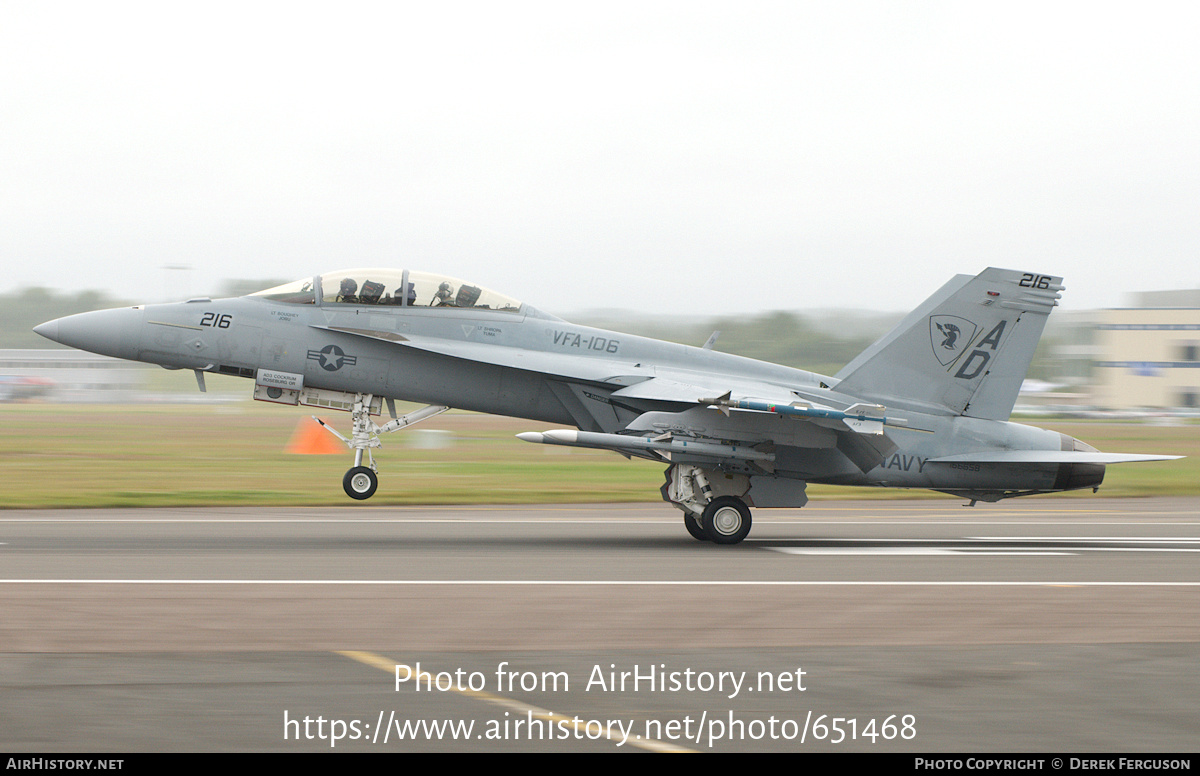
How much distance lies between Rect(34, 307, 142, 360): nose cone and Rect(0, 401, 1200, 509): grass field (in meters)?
5.65

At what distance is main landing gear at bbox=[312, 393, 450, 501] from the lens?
14.5 meters

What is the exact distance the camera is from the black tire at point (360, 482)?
14.4 m

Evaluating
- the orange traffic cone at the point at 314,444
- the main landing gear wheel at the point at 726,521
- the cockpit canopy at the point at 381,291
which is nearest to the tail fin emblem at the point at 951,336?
the main landing gear wheel at the point at 726,521

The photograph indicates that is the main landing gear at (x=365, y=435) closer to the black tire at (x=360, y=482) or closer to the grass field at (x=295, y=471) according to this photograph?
the black tire at (x=360, y=482)

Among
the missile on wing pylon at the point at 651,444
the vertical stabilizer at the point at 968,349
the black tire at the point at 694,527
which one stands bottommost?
the black tire at the point at 694,527

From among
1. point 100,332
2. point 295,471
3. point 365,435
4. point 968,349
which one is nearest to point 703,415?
point 968,349

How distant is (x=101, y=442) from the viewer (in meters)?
35.8

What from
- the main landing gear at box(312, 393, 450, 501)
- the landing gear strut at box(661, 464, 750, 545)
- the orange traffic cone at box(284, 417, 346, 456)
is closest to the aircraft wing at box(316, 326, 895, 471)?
the landing gear strut at box(661, 464, 750, 545)

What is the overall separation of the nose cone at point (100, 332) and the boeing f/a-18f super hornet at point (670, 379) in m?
0.02

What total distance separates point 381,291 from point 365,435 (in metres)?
2.04

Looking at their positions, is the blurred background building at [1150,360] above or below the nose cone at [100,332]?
above

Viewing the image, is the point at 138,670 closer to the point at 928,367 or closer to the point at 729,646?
the point at 729,646

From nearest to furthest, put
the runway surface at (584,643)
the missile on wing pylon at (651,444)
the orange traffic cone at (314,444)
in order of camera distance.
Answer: the runway surface at (584,643)
the missile on wing pylon at (651,444)
the orange traffic cone at (314,444)
